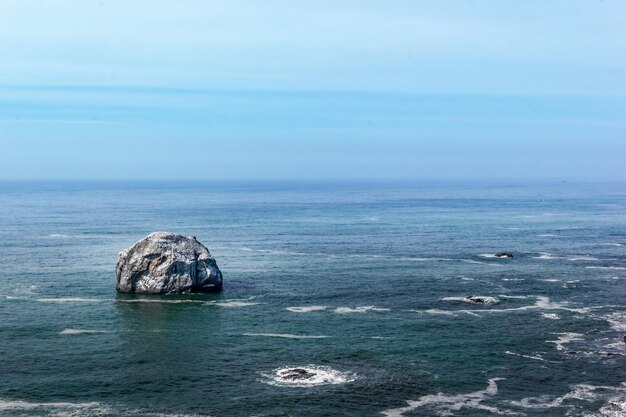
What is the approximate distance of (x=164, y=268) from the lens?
11831 centimetres

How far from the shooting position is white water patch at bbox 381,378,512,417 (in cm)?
6912

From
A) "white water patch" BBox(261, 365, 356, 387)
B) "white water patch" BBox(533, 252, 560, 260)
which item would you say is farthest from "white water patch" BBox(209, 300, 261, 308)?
"white water patch" BBox(533, 252, 560, 260)

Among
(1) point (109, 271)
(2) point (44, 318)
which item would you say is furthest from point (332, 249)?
(2) point (44, 318)

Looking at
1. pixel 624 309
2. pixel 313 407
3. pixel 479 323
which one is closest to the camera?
pixel 313 407

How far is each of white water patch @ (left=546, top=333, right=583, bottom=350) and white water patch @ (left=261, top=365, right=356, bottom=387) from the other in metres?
29.0

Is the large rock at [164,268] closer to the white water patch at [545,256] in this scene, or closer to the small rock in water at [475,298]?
the small rock in water at [475,298]

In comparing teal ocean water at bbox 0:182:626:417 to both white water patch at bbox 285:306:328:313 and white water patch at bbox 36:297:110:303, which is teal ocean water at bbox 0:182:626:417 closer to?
white water patch at bbox 285:306:328:313

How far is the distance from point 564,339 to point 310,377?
119ft

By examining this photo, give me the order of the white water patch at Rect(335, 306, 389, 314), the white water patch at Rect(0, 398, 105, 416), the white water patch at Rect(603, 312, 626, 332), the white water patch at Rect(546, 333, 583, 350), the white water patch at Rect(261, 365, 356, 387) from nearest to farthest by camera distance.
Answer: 1. the white water patch at Rect(0, 398, 105, 416)
2. the white water patch at Rect(261, 365, 356, 387)
3. the white water patch at Rect(546, 333, 583, 350)
4. the white water patch at Rect(603, 312, 626, 332)
5. the white water patch at Rect(335, 306, 389, 314)

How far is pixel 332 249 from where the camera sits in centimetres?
17675

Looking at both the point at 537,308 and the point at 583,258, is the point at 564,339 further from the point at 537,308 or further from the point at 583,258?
A: the point at 583,258

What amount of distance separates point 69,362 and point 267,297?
40740 mm

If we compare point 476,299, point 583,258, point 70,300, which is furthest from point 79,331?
point 583,258

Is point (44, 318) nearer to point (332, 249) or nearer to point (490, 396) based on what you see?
point (490, 396)
